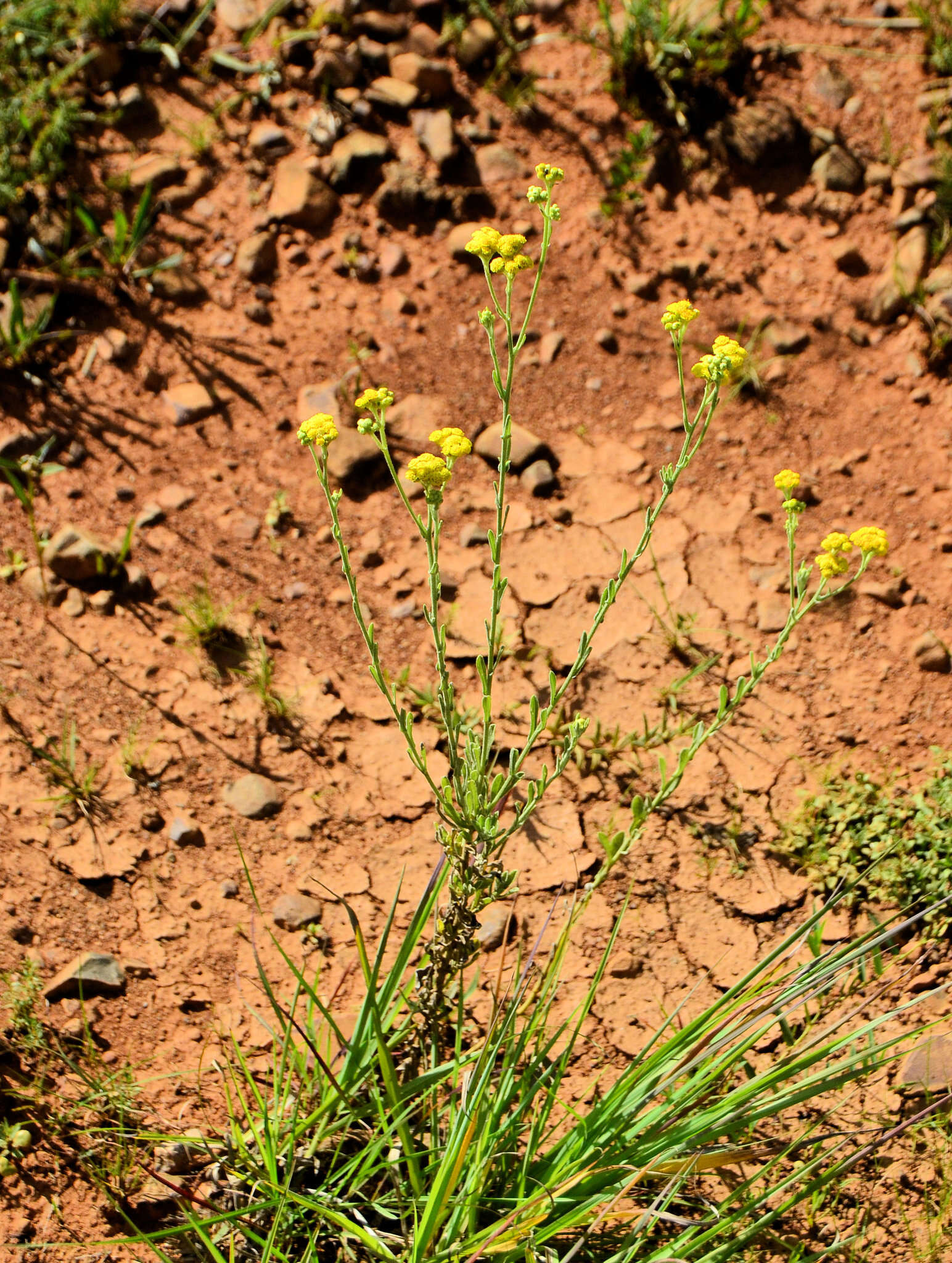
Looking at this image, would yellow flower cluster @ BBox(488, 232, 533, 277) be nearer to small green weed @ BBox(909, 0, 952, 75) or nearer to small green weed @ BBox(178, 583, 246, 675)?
small green weed @ BBox(178, 583, 246, 675)

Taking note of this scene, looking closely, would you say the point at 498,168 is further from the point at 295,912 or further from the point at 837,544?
the point at 295,912

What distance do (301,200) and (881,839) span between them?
250 cm

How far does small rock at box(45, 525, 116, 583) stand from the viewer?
2.75 meters

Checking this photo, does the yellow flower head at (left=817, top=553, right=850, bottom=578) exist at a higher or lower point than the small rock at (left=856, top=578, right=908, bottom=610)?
→ higher

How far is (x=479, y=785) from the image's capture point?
Result: 1.81 meters

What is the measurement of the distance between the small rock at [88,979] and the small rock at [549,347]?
204cm

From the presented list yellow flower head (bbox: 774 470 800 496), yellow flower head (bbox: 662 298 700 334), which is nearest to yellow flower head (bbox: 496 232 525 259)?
yellow flower head (bbox: 662 298 700 334)

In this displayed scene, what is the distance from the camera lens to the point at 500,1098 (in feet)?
6.02

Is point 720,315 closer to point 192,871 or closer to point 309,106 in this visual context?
point 309,106

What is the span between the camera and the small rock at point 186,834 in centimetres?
248

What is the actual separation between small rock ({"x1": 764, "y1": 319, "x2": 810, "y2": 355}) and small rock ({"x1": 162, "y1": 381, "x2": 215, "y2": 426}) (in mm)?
1683

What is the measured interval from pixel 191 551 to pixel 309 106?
162cm

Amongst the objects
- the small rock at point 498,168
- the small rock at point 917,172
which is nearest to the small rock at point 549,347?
the small rock at point 498,168

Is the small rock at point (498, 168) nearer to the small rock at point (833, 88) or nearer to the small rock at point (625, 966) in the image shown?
the small rock at point (833, 88)
